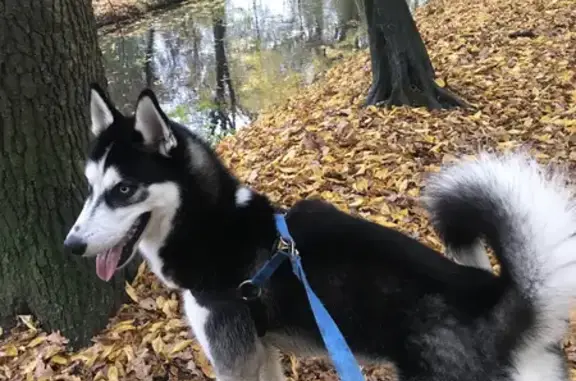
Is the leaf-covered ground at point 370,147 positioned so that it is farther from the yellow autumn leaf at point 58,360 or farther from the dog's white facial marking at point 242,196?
the dog's white facial marking at point 242,196

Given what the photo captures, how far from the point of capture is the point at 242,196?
3.13 metres

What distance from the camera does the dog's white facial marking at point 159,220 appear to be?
2850mm

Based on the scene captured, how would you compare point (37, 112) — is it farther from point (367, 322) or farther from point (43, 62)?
point (367, 322)

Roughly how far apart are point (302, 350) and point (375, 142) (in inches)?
143

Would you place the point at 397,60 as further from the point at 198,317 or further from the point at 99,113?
the point at 198,317

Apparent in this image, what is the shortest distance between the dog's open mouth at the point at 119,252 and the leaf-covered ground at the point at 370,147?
1058 millimetres

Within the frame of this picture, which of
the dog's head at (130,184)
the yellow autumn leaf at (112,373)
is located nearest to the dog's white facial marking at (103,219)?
the dog's head at (130,184)

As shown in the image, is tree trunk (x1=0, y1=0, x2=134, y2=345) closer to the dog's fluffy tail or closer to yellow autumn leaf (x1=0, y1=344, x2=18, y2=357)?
yellow autumn leaf (x1=0, y1=344, x2=18, y2=357)

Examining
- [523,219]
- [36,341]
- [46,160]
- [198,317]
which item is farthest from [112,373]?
[523,219]

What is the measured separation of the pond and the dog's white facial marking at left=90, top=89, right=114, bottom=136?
8.08 meters

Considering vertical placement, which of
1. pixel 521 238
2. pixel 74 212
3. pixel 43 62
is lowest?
pixel 74 212

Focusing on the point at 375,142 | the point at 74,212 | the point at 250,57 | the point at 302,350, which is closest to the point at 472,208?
the point at 302,350

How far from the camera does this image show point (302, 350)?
3.02m

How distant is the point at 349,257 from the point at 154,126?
108 centimetres
